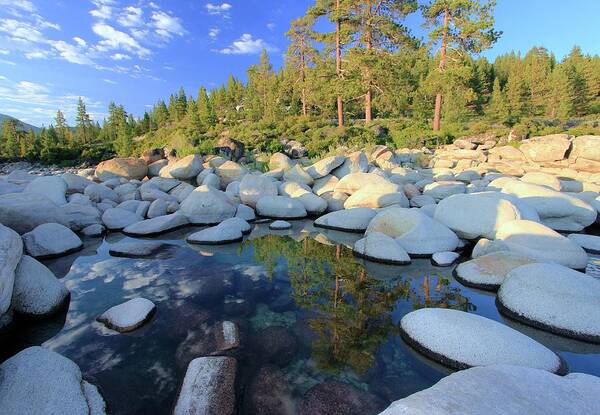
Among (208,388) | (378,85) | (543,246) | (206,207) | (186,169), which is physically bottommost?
(208,388)

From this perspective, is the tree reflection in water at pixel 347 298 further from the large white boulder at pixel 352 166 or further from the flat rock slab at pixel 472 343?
the large white boulder at pixel 352 166

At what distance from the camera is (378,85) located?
23.1 m

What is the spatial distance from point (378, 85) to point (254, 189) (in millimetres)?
17690

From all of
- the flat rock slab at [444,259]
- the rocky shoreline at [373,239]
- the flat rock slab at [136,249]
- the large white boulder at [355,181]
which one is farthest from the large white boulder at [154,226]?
the flat rock slab at [444,259]

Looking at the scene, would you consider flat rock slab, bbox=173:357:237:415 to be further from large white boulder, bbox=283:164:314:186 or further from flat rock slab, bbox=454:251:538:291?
large white boulder, bbox=283:164:314:186

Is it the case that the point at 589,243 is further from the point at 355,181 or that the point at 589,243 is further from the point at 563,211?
the point at 355,181

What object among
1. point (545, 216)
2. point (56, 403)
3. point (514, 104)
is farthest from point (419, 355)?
point (514, 104)

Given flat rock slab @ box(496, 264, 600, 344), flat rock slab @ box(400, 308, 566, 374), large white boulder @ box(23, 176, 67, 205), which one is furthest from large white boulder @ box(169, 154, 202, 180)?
flat rock slab @ box(496, 264, 600, 344)

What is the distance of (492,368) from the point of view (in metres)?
2.15

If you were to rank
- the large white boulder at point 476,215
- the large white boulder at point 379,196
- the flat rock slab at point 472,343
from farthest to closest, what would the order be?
the large white boulder at point 379,196, the large white boulder at point 476,215, the flat rock slab at point 472,343

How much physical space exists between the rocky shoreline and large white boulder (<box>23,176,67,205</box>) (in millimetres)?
45

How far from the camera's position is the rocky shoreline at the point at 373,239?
2350 millimetres

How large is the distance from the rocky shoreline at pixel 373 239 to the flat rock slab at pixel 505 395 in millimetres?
12

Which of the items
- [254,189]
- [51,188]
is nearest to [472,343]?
[254,189]
